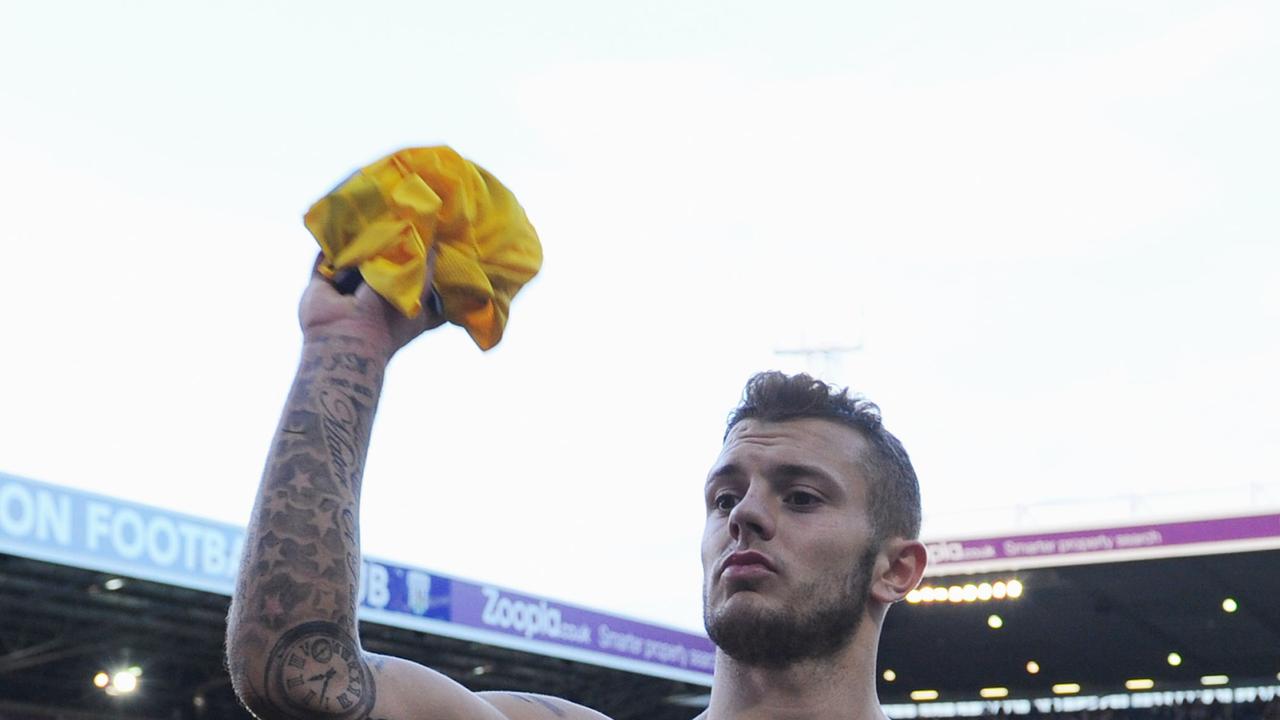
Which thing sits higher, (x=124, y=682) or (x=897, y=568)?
(x=124, y=682)

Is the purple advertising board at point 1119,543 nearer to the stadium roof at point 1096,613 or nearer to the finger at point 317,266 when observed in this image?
the stadium roof at point 1096,613

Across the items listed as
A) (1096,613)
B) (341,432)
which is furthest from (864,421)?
(1096,613)

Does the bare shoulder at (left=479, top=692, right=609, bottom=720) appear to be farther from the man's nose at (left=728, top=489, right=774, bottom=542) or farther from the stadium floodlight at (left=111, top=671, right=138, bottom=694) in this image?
the stadium floodlight at (left=111, top=671, right=138, bottom=694)

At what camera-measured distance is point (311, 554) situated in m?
2.23

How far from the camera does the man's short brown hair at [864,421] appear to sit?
3.23 m

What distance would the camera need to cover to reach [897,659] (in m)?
29.3

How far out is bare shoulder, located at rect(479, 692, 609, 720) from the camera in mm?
2930

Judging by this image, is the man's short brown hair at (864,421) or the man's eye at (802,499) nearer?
the man's eye at (802,499)

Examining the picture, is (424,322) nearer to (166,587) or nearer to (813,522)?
(813,522)

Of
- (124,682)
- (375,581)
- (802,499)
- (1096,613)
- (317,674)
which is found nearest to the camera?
(317,674)

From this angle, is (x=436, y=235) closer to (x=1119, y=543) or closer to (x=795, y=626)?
(x=795, y=626)

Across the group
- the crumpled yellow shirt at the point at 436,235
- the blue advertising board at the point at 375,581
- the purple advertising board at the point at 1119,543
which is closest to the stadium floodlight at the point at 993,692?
the purple advertising board at the point at 1119,543

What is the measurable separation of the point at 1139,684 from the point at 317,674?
30.5m

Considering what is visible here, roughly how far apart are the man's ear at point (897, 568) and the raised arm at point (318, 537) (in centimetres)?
110
